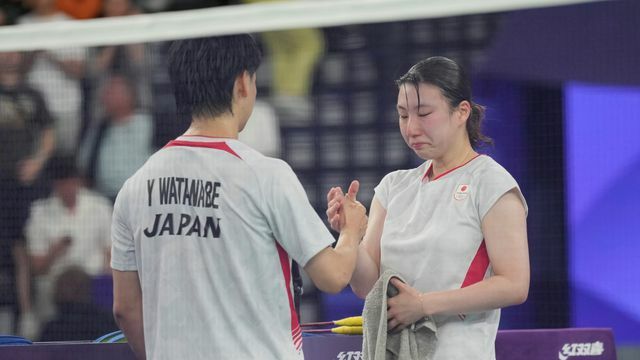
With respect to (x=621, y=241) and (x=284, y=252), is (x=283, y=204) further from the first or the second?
(x=621, y=241)

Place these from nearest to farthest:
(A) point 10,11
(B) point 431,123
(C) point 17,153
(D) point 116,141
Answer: (B) point 431,123
(D) point 116,141
(C) point 17,153
(A) point 10,11

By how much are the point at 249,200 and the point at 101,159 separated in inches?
42.9

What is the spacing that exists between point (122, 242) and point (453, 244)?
83cm

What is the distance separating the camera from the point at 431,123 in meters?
2.71

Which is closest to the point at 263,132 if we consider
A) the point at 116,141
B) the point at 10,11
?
the point at 116,141

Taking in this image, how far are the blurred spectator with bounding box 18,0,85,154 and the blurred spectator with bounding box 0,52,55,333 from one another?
0.12 feet

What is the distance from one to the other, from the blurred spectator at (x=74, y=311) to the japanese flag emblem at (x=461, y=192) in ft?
4.40

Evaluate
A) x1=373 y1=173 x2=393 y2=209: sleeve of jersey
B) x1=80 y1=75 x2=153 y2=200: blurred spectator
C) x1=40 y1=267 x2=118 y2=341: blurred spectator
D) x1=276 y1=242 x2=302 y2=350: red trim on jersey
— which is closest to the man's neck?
x1=276 y1=242 x2=302 y2=350: red trim on jersey

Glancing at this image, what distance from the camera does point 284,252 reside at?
258 centimetres

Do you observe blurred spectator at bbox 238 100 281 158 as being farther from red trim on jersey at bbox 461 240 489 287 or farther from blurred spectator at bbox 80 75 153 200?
red trim on jersey at bbox 461 240 489 287

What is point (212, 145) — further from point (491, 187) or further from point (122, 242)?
point (491, 187)

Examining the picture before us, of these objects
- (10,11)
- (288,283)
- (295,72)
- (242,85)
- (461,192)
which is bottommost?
(288,283)

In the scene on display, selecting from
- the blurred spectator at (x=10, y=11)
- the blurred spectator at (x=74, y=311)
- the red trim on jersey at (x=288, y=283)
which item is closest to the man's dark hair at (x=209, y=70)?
the red trim on jersey at (x=288, y=283)

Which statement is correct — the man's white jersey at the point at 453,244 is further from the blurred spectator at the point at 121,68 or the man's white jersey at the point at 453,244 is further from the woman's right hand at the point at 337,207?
the blurred spectator at the point at 121,68
